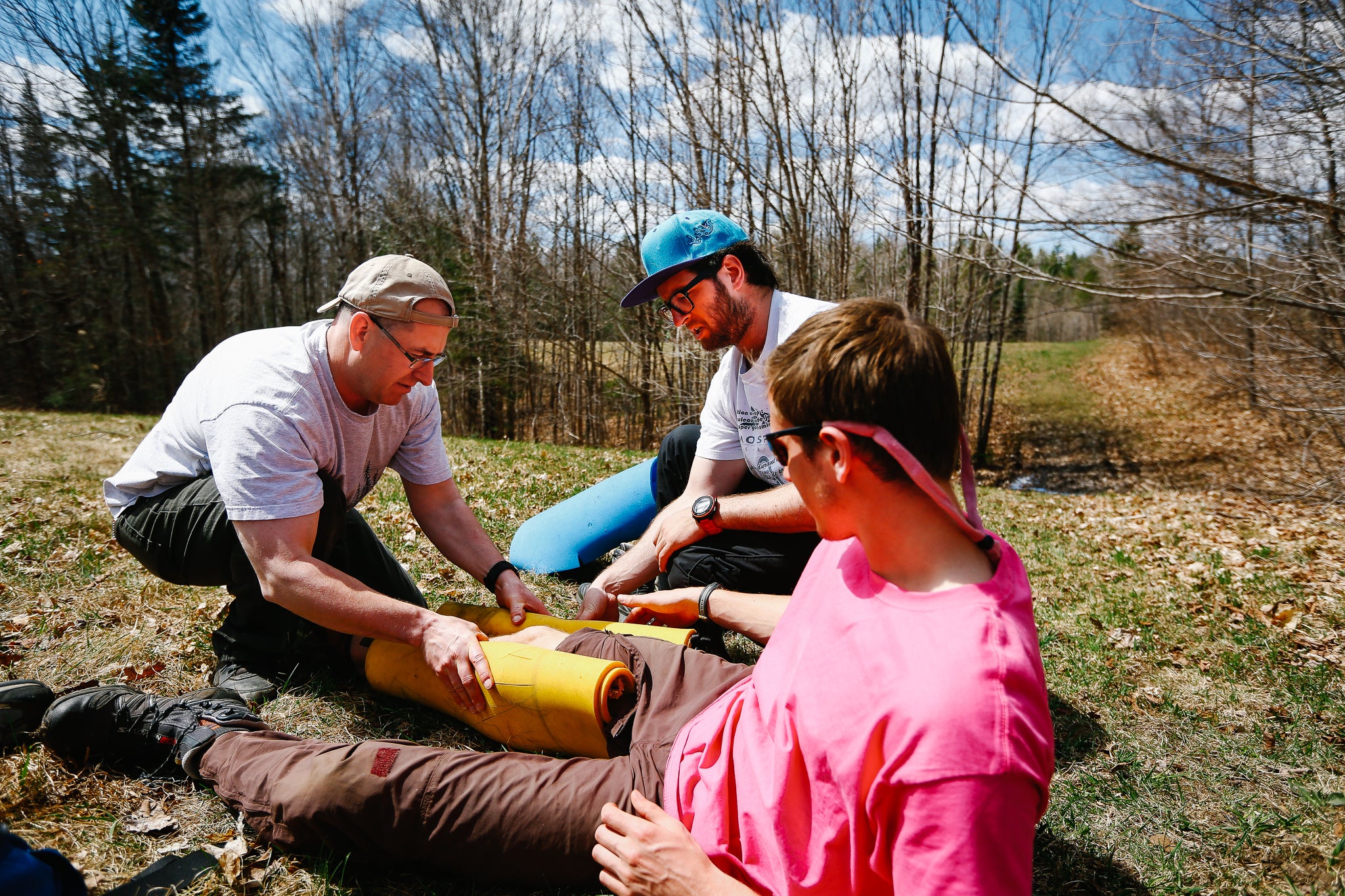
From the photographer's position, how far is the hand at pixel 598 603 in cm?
314

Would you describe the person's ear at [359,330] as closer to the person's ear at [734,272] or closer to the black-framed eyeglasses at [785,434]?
the person's ear at [734,272]

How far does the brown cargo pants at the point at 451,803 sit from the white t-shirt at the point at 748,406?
1546 mm

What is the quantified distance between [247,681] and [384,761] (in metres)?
1.26

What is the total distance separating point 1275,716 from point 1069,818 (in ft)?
4.77

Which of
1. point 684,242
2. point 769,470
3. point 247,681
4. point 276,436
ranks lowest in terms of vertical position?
point 247,681

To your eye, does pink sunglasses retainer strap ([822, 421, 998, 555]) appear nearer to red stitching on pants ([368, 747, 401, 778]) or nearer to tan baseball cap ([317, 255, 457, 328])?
Result: red stitching on pants ([368, 747, 401, 778])

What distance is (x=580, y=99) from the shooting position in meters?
15.4

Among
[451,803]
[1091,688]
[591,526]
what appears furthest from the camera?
[591,526]

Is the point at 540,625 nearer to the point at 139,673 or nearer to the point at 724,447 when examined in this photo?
the point at 724,447

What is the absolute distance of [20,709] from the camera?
93.2 inches

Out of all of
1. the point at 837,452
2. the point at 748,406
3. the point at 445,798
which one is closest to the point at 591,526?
the point at 748,406

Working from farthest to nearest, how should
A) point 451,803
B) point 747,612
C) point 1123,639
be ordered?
1. point 1123,639
2. point 747,612
3. point 451,803

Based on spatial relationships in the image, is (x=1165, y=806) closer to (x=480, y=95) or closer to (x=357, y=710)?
(x=357, y=710)

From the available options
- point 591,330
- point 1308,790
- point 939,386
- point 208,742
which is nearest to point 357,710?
point 208,742
